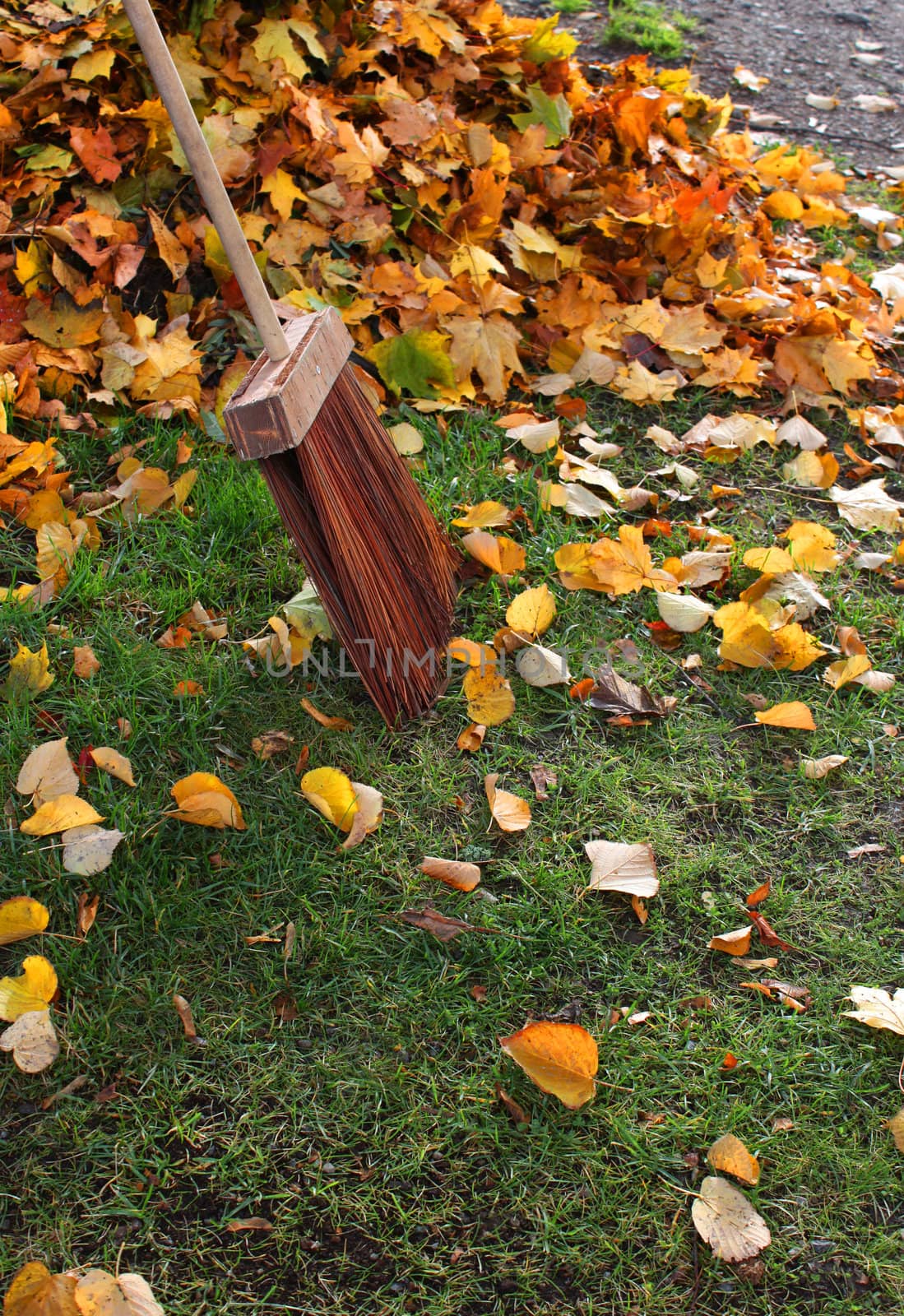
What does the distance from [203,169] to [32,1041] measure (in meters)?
1.30

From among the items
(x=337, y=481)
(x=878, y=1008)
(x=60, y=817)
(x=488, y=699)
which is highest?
(x=337, y=481)

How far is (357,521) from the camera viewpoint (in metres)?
1.83

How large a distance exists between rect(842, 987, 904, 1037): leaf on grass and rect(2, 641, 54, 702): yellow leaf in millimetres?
1463

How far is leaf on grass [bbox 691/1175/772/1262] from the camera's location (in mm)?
1334

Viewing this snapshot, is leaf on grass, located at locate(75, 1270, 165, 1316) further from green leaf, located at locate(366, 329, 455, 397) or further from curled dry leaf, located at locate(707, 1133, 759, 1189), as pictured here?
green leaf, located at locate(366, 329, 455, 397)

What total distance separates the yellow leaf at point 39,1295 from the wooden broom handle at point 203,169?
131 cm

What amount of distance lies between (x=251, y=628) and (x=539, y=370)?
1214 mm

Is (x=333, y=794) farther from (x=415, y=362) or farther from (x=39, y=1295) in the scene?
(x=415, y=362)

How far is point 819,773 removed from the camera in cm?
192

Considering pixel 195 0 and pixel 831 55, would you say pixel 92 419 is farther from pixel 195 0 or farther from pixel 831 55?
pixel 831 55

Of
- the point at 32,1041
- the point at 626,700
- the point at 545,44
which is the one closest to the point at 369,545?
the point at 626,700

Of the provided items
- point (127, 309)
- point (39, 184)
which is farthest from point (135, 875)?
point (39, 184)

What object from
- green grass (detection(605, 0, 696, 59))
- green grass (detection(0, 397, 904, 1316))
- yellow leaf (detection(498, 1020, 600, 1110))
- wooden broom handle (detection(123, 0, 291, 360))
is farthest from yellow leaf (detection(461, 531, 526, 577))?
green grass (detection(605, 0, 696, 59))

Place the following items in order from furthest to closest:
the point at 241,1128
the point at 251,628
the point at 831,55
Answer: the point at 831,55
the point at 251,628
the point at 241,1128
